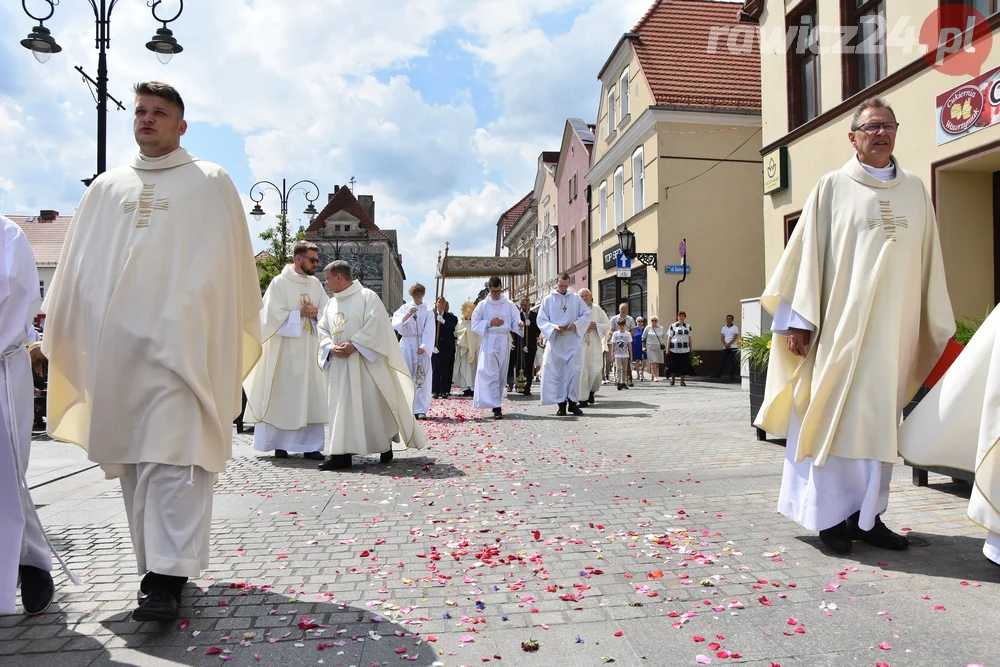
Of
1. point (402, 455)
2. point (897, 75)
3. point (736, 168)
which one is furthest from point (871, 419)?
point (736, 168)

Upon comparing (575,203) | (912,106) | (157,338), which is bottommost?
(157,338)

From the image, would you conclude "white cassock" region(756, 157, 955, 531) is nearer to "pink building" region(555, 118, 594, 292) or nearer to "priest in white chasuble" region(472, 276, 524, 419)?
"priest in white chasuble" region(472, 276, 524, 419)

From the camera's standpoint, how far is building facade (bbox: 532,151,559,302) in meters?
42.2

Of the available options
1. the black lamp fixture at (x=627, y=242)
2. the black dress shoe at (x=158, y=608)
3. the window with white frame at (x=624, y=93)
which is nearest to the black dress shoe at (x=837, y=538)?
the black dress shoe at (x=158, y=608)

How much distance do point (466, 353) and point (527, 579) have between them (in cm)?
1476

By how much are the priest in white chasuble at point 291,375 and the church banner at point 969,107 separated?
8119 mm

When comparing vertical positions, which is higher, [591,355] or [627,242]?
[627,242]

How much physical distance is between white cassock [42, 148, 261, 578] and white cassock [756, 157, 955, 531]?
296 cm

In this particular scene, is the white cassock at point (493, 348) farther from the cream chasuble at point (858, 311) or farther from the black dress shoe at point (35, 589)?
the black dress shoe at point (35, 589)

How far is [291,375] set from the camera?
26.7ft

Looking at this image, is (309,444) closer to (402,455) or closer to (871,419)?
(402,455)

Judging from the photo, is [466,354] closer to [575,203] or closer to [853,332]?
[853,332]

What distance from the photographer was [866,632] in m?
2.97

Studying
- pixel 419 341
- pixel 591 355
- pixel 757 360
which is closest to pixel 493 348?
pixel 419 341
